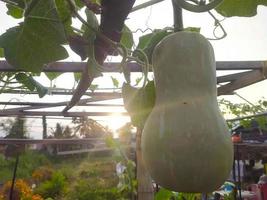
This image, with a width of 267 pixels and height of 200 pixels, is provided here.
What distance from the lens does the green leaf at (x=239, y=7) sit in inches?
29.6

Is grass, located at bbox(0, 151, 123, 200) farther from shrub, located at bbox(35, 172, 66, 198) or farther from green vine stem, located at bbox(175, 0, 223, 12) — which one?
green vine stem, located at bbox(175, 0, 223, 12)

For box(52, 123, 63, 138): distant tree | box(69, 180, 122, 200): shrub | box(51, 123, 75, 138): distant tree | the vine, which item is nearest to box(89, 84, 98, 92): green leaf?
the vine

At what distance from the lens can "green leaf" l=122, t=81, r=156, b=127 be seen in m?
0.76

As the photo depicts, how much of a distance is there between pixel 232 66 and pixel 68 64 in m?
0.69

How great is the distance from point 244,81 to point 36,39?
1.53m

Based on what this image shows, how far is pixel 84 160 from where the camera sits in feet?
38.7

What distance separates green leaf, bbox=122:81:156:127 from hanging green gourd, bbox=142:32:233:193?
6 centimetres

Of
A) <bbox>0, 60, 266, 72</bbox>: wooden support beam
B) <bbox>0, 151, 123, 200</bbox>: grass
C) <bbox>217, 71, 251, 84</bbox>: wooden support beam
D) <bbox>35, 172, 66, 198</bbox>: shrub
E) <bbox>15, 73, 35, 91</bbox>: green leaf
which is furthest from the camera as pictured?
<bbox>35, 172, 66, 198</bbox>: shrub

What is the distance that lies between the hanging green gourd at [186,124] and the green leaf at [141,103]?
2.4 inches

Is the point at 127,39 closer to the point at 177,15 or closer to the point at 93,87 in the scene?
the point at 177,15

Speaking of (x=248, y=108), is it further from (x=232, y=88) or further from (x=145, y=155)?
(x=145, y=155)

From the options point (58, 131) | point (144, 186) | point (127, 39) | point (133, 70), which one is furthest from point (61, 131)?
point (127, 39)

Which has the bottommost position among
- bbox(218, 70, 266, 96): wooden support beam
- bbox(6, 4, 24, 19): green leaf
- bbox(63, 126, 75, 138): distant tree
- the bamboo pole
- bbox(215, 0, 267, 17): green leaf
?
bbox(63, 126, 75, 138): distant tree

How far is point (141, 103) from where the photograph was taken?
761 millimetres
